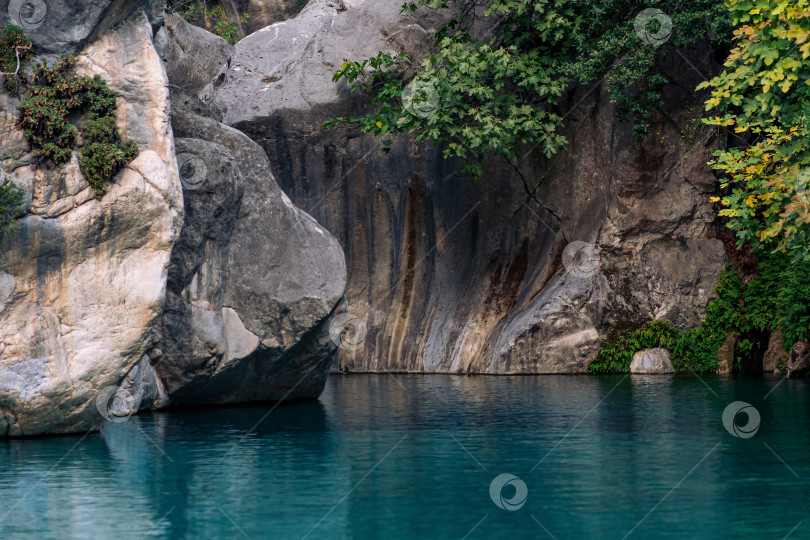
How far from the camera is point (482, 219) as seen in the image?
27172 millimetres

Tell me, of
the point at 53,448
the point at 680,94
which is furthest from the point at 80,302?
the point at 680,94

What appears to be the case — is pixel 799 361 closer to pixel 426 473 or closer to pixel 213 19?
pixel 426 473

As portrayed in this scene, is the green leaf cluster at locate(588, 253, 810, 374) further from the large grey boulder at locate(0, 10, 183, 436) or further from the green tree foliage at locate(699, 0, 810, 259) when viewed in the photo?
the large grey boulder at locate(0, 10, 183, 436)

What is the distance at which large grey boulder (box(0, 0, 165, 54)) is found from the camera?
1409cm

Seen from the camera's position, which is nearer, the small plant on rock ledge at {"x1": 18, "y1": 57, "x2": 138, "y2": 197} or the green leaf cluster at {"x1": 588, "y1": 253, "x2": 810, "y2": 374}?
the small plant on rock ledge at {"x1": 18, "y1": 57, "x2": 138, "y2": 197}

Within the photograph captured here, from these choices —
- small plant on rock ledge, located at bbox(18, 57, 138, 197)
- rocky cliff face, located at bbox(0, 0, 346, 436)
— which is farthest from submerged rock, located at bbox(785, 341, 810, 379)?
small plant on rock ledge, located at bbox(18, 57, 138, 197)

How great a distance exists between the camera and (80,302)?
13.6 m

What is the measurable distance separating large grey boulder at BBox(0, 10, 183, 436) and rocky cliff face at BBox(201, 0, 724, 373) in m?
12.4

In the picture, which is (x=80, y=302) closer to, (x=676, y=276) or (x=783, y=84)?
(x=783, y=84)

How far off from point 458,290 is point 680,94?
818 cm

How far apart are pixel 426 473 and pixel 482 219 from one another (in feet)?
56.2

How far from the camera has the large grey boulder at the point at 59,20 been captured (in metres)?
14.1

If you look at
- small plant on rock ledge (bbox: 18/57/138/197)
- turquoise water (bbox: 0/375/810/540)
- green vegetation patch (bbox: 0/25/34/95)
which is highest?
green vegetation patch (bbox: 0/25/34/95)

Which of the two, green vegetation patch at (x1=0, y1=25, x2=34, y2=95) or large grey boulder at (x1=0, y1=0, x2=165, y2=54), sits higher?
large grey boulder at (x1=0, y1=0, x2=165, y2=54)
